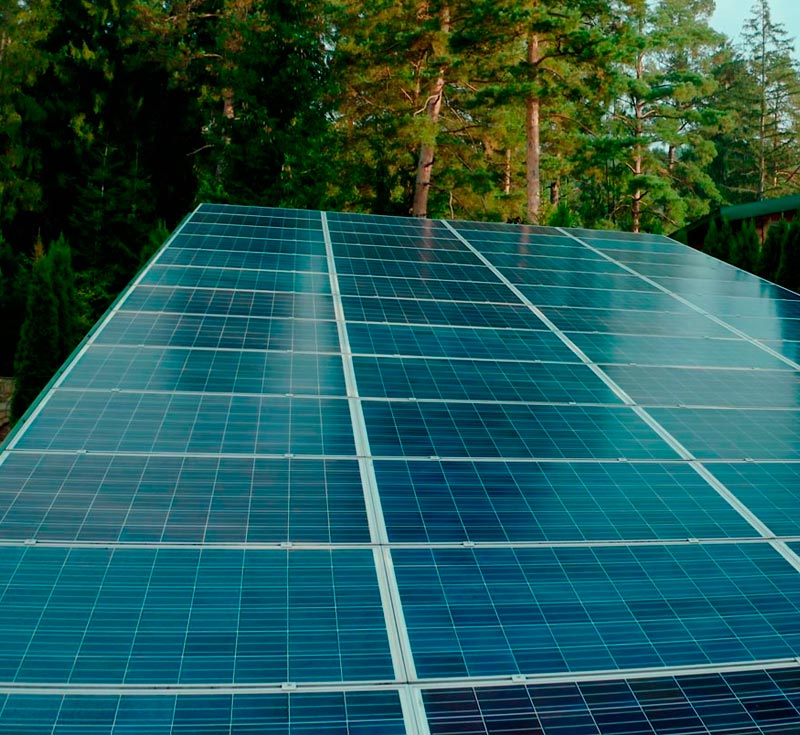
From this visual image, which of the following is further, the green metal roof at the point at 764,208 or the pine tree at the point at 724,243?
the green metal roof at the point at 764,208

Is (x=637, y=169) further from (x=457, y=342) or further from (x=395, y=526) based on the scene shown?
(x=395, y=526)

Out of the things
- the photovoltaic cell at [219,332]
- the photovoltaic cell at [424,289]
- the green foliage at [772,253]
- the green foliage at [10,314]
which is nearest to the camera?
the photovoltaic cell at [219,332]

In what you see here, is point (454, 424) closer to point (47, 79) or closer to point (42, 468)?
point (42, 468)

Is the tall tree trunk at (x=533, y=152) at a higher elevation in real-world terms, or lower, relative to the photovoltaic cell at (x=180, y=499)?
higher

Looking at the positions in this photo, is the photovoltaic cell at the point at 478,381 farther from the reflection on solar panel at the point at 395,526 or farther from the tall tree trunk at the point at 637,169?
the tall tree trunk at the point at 637,169

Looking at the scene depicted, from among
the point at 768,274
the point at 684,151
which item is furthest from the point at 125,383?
the point at 684,151

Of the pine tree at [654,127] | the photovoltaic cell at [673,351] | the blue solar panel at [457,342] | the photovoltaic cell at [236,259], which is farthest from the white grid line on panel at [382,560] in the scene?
the pine tree at [654,127]
